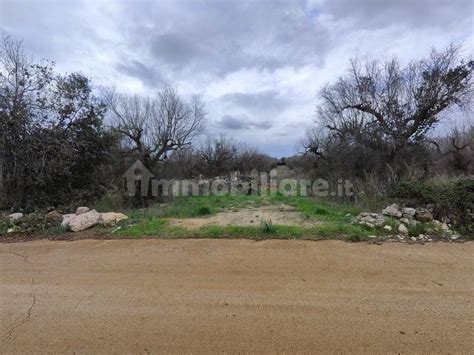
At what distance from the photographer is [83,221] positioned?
7047mm

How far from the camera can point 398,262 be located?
4633 mm

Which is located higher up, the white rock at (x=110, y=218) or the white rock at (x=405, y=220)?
the white rock at (x=110, y=218)

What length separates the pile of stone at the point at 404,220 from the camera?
20.3 feet

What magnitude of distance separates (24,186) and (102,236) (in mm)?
5636

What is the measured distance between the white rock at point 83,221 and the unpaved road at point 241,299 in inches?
57.1

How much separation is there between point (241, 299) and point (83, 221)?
5.14 m

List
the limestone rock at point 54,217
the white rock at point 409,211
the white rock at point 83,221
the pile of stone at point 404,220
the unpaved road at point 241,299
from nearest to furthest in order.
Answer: the unpaved road at point 241,299 < the pile of stone at point 404,220 < the white rock at point 83,221 < the white rock at point 409,211 < the limestone rock at point 54,217

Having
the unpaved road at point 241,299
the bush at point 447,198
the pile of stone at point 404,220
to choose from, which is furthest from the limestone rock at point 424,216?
the unpaved road at point 241,299

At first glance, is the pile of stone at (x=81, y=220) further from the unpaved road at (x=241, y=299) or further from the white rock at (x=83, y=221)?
the unpaved road at (x=241, y=299)

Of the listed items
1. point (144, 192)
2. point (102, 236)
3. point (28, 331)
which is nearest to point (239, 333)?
point (28, 331)

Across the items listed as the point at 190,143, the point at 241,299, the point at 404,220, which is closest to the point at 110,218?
the point at 241,299

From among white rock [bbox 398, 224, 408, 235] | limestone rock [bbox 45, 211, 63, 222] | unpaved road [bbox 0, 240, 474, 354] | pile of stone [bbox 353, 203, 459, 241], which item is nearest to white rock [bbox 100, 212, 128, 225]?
limestone rock [bbox 45, 211, 63, 222]

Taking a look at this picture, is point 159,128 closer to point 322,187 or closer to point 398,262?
point 322,187

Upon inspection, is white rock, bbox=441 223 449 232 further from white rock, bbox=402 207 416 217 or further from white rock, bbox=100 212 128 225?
white rock, bbox=100 212 128 225
